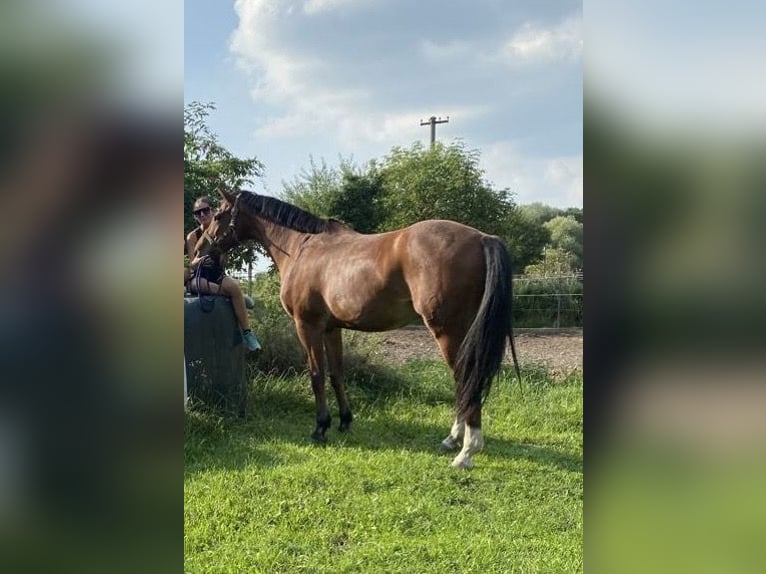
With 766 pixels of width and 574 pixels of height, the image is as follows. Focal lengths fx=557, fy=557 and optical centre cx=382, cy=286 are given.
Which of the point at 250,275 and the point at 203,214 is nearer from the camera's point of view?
the point at 203,214

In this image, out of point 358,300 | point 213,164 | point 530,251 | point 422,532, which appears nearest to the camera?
point 422,532

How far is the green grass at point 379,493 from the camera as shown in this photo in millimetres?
2459

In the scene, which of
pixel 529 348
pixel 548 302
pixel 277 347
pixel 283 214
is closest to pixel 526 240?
pixel 548 302

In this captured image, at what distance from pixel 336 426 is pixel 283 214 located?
2.04m

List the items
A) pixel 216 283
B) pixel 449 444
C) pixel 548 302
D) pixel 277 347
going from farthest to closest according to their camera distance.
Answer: pixel 548 302
pixel 277 347
pixel 216 283
pixel 449 444

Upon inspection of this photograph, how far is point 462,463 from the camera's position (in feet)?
12.4

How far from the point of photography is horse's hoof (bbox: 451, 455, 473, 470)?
377 centimetres

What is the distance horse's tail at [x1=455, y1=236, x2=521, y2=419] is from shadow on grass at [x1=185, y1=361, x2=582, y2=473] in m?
0.62

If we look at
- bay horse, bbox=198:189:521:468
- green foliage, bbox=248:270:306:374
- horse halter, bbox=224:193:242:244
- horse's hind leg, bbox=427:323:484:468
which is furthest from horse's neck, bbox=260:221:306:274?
horse's hind leg, bbox=427:323:484:468

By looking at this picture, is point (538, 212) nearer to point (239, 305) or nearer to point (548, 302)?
point (548, 302)
